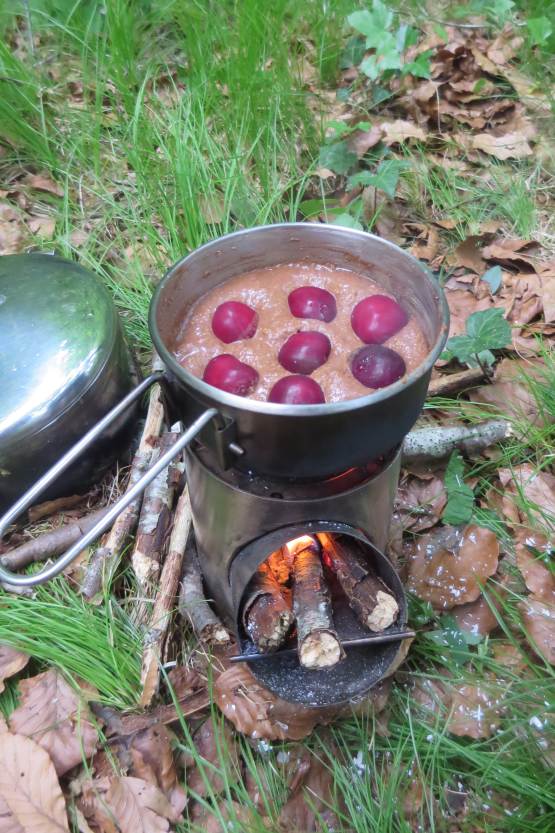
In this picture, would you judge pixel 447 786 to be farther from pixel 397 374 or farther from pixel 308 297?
pixel 308 297

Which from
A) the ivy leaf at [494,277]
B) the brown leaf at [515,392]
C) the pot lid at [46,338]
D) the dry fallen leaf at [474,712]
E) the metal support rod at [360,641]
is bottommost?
the dry fallen leaf at [474,712]

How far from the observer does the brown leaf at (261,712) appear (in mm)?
1728

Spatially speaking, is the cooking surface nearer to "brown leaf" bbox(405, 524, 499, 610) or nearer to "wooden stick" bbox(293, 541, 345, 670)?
"wooden stick" bbox(293, 541, 345, 670)

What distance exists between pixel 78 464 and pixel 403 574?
1.40 m

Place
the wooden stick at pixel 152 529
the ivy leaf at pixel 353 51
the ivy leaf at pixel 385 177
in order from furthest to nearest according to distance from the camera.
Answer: the ivy leaf at pixel 353 51 < the ivy leaf at pixel 385 177 < the wooden stick at pixel 152 529

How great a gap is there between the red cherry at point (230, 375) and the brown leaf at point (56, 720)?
3.84 ft

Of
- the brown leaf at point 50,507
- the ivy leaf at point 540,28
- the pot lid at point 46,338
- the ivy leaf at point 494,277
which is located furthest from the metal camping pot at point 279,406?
the ivy leaf at point 540,28

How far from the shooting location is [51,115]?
3.38 m

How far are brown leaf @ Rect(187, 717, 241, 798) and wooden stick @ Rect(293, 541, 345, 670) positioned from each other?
50 centimetres

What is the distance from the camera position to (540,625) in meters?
1.84

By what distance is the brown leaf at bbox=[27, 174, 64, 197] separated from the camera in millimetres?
3316

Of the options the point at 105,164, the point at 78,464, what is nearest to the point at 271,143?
the point at 105,164

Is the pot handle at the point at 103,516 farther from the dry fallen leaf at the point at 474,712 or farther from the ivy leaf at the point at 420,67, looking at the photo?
the ivy leaf at the point at 420,67

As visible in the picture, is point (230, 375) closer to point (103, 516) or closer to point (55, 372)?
point (103, 516)
